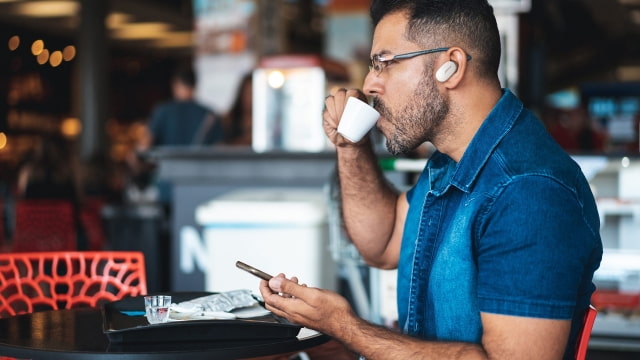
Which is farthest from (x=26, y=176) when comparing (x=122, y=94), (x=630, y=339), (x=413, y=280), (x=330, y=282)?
(x=122, y=94)

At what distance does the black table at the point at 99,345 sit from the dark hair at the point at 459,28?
628mm

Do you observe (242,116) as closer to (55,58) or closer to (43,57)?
(43,57)

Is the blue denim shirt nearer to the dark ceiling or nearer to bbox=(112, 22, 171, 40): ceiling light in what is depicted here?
the dark ceiling

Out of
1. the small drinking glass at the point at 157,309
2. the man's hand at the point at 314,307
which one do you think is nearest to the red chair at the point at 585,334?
the man's hand at the point at 314,307

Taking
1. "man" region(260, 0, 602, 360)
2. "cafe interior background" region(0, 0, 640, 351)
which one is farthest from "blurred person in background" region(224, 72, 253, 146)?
"man" region(260, 0, 602, 360)

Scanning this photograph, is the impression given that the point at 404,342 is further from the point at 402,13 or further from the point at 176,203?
the point at 176,203

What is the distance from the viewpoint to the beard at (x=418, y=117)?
1.64m

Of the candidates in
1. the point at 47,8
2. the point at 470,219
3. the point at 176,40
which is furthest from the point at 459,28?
the point at 176,40

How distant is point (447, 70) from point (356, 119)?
17.3 inches

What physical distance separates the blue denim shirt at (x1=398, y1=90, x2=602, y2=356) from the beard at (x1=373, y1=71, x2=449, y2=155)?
0.09 meters

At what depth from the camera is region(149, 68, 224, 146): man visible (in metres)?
6.12

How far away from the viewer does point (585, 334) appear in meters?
1.58

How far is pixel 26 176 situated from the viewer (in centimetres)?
634

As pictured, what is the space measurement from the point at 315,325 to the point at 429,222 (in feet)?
1.08
